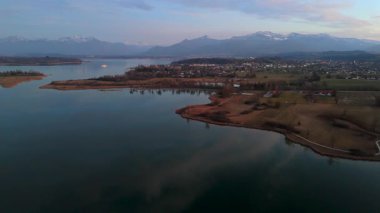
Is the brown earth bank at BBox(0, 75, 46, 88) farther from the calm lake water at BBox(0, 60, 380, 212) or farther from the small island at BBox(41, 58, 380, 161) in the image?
the calm lake water at BBox(0, 60, 380, 212)

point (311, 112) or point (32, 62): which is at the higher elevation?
point (32, 62)

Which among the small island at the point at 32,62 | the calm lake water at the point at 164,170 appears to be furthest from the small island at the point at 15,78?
the small island at the point at 32,62

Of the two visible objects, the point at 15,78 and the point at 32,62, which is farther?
the point at 32,62

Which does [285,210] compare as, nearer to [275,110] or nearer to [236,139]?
[236,139]

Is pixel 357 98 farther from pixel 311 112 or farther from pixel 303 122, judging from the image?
pixel 303 122

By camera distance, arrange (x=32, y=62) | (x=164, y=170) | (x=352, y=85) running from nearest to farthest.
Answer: (x=164, y=170), (x=352, y=85), (x=32, y=62)

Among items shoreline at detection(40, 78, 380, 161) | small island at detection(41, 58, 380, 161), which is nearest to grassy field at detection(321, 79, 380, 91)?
small island at detection(41, 58, 380, 161)

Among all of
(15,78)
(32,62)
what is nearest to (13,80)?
(15,78)
